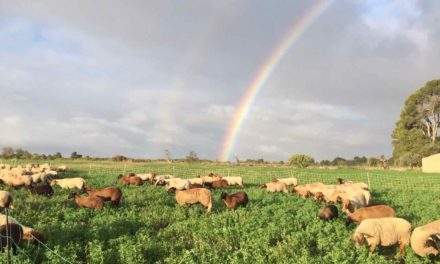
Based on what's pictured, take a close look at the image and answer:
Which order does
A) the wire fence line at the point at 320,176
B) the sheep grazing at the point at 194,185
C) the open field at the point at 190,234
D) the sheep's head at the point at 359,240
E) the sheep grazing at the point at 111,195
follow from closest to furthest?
the open field at the point at 190,234
the sheep's head at the point at 359,240
the sheep grazing at the point at 111,195
the sheep grazing at the point at 194,185
the wire fence line at the point at 320,176

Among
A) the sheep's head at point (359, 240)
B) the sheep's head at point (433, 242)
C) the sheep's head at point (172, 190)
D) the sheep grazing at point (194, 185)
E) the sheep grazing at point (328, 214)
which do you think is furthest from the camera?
the sheep grazing at point (194, 185)

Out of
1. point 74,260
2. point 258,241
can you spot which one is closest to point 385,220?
point 258,241

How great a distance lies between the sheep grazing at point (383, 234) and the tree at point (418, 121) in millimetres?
73227

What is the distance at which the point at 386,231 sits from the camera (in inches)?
522

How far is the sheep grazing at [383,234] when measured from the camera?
1309 cm

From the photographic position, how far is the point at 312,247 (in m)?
13.0

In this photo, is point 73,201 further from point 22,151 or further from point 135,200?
point 22,151

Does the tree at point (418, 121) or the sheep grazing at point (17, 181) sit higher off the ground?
the tree at point (418, 121)

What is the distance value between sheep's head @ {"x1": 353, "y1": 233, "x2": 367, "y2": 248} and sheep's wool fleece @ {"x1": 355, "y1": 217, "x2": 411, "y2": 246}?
0.55ft

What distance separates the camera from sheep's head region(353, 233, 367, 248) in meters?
12.9

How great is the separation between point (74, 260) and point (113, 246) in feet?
5.69

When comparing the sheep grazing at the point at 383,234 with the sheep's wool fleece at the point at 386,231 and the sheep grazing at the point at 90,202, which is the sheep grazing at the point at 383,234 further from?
the sheep grazing at the point at 90,202

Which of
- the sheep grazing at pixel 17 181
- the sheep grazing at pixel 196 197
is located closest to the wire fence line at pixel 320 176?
the sheep grazing at pixel 17 181

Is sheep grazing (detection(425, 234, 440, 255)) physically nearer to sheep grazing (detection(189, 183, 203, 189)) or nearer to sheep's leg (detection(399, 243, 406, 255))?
sheep's leg (detection(399, 243, 406, 255))
